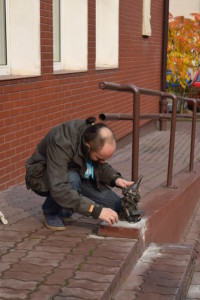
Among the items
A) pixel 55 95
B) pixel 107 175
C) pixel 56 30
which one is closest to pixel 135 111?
pixel 107 175

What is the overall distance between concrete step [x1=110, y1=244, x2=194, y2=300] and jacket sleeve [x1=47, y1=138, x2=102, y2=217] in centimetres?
47

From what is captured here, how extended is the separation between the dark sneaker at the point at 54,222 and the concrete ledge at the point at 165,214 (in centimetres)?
30

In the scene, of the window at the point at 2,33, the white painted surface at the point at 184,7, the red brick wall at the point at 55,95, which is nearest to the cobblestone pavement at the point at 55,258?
the red brick wall at the point at 55,95

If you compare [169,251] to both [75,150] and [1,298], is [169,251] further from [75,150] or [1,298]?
[1,298]

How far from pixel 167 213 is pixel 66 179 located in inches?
56.0

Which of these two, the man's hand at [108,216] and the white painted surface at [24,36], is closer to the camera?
the man's hand at [108,216]

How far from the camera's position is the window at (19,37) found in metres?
6.32

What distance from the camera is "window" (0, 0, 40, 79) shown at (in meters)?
6.32

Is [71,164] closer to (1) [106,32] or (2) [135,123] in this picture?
(2) [135,123]

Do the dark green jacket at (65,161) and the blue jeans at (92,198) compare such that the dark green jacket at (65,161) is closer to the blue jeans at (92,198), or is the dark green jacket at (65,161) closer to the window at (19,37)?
the blue jeans at (92,198)

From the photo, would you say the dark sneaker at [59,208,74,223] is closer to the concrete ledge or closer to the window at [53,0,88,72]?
the concrete ledge

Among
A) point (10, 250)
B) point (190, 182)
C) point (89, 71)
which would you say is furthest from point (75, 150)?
point (89, 71)

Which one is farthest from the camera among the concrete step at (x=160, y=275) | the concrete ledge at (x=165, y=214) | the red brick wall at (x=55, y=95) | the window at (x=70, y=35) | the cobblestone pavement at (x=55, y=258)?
the window at (x=70, y=35)

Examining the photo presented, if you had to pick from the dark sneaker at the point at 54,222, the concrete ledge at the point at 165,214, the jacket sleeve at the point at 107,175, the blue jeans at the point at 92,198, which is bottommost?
the concrete ledge at the point at 165,214
